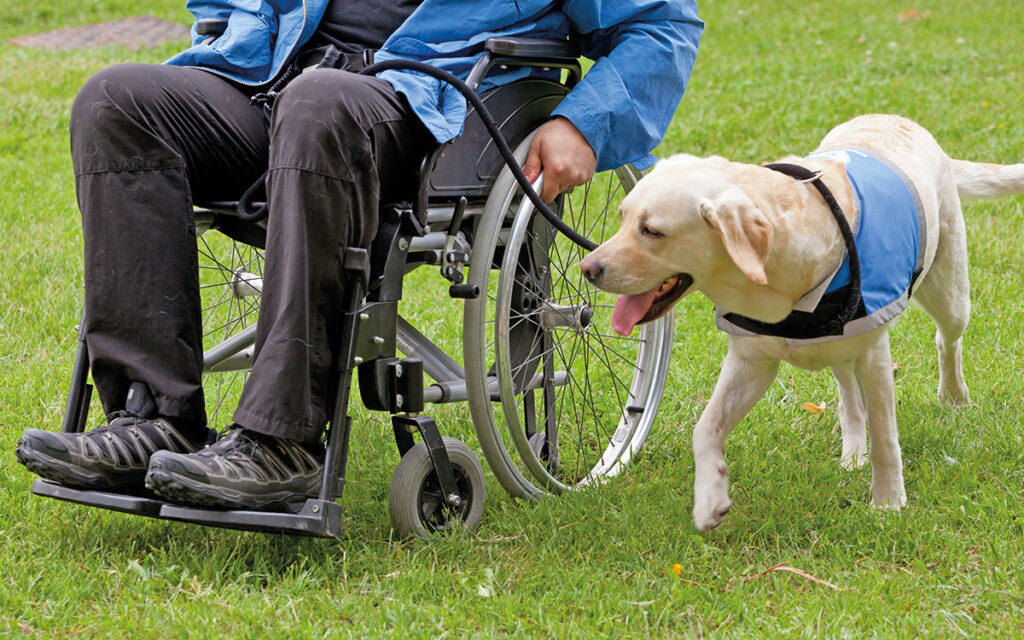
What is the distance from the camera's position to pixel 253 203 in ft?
7.81

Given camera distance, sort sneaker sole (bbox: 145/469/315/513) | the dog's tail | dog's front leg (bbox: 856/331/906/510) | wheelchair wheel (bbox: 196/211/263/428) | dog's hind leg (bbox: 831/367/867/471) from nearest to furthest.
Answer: sneaker sole (bbox: 145/469/315/513) < dog's front leg (bbox: 856/331/906/510) < wheelchair wheel (bbox: 196/211/263/428) < dog's hind leg (bbox: 831/367/867/471) < the dog's tail

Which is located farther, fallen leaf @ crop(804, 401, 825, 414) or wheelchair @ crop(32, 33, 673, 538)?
fallen leaf @ crop(804, 401, 825, 414)

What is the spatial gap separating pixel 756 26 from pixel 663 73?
832cm

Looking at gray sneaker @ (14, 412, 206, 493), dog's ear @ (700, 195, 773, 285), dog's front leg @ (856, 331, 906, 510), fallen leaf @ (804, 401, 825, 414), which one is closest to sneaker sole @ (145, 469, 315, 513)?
gray sneaker @ (14, 412, 206, 493)

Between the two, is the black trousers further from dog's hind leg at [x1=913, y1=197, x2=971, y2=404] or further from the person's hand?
dog's hind leg at [x1=913, y1=197, x2=971, y2=404]

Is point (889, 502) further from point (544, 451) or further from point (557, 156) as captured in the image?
point (557, 156)

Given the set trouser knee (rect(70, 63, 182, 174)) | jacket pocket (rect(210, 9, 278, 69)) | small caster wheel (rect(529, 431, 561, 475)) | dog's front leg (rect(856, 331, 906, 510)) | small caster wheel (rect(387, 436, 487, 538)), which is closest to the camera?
trouser knee (rect(70, 63, 182, 174))

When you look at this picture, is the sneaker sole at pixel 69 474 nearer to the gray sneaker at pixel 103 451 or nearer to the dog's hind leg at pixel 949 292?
the gray sneaker at pixel 103 451

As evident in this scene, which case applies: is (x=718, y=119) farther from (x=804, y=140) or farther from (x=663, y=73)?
(x=663, y=73)

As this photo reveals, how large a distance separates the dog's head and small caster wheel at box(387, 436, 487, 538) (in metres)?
0.50

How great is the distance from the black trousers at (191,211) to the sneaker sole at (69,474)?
0.52 ft

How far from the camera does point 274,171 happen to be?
2104 mm

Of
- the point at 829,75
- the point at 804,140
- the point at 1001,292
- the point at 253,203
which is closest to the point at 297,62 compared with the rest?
the point at 253,203

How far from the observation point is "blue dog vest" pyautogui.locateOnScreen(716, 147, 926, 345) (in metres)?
2.31
